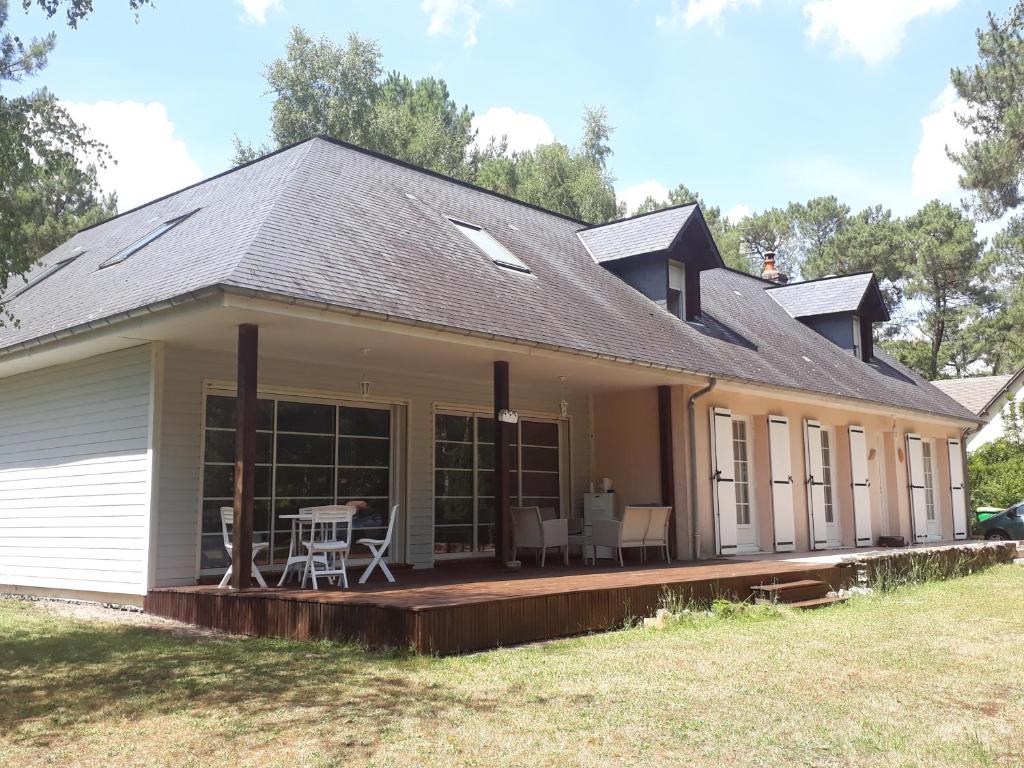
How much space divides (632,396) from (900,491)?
21.8 feet

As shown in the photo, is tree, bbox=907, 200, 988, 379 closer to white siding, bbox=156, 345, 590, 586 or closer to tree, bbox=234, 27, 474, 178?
tree, bbox=234, 27, 474, 178

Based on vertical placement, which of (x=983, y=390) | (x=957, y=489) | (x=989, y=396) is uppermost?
(x=983, y=390)

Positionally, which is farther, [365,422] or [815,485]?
[815,485]

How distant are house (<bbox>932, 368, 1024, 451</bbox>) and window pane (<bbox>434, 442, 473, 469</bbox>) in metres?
15.7

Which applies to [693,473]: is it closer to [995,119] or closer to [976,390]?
[976,390]

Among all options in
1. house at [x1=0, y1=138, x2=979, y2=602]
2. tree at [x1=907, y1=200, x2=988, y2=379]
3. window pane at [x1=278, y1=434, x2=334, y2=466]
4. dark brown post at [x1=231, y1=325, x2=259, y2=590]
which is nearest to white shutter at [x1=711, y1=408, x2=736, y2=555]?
house at [x1=0, y1=138, x2=979, y2=602]

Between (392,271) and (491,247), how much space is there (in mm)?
2929

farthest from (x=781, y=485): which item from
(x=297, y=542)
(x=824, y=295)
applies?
(x=297, y=542)

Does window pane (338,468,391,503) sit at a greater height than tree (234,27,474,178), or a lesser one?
lesser

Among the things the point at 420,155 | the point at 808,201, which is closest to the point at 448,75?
the point at 420,155

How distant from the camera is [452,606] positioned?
612cm

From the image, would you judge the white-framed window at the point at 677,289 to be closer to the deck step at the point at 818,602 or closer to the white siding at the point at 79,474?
the deck step at the point at 818,602

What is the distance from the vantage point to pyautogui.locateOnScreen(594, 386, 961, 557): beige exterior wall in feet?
38.0

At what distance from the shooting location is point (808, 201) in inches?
1604
